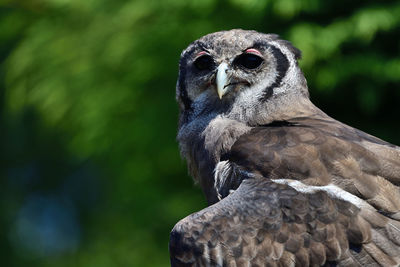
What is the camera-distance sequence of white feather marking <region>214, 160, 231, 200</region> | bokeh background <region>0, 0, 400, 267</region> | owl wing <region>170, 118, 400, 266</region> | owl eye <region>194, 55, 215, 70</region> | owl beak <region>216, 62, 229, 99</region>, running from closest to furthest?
owl wing <region>170, 118, 400, 266</region> → white feather marking <region>214, 160, 231, 200</region> → owl beak <region>216, 62, 229, 99</region> → owl eye <region>194, 55, 215, 70</region> → bokeh background <region>0, 0, 400, 267</region>

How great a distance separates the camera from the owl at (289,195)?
3.12m

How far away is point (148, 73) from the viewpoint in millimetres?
6656

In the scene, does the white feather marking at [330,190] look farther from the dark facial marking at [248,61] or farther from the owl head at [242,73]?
the dark facial marking at [248,61]

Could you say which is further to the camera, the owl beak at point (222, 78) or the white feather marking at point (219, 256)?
the owl beak at point (222, 78)

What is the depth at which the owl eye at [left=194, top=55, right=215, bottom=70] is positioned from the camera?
405cm

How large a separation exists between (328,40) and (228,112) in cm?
194

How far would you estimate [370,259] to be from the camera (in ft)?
10.1

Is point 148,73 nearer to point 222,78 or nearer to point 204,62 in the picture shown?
point 204,62

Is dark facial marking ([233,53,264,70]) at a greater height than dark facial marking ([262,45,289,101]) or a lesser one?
greater

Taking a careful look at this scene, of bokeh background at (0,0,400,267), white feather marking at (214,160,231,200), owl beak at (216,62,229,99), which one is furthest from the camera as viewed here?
bokeh background at (0,0,400,267)

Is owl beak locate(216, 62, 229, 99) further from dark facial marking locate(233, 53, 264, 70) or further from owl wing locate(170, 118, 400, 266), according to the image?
owl wing locate(170, 118, 400, 266)

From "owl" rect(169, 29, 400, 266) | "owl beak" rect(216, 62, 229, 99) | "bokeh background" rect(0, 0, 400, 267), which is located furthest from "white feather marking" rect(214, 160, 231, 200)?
"bokeh background" rect(0, 0, 400, 267)

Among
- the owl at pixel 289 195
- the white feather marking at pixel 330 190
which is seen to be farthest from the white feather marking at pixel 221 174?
the white feather marking at pixel 330 190

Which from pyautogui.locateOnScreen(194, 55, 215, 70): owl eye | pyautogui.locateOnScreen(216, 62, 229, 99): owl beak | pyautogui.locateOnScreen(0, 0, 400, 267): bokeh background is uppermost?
pyautogui.locateOnScreen(194, 55, 215, 70): owl eye
